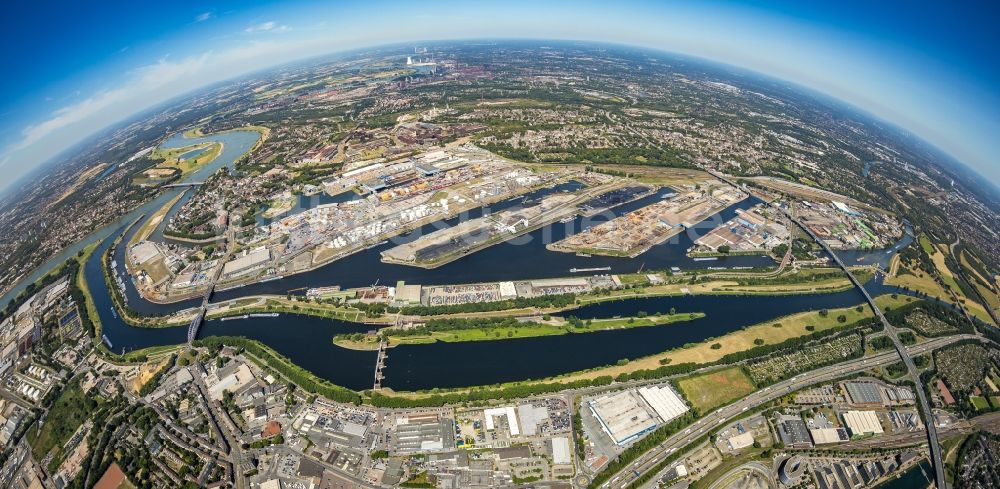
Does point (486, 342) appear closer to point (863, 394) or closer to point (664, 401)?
point (664, 401)

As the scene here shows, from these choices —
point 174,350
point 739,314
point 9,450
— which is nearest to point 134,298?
point 174,350

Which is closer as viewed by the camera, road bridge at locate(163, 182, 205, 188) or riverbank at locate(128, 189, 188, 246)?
riverbank at locate(128, 189, 188, 246)

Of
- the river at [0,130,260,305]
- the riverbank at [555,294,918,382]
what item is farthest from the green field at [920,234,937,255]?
the river at [0,130,260,305]

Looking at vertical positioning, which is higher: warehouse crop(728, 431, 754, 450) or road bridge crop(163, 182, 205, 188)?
road bridge crop(163, 182, 205, 188)

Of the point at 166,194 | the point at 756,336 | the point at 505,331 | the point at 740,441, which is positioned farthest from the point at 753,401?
the point at 166,194

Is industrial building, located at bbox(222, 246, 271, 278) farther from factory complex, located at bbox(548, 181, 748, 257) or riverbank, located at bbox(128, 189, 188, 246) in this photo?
factory complex, located at bbox(548, 181, 748, 257)

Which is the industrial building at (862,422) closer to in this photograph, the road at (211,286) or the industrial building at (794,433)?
the industrial building at (794,433)

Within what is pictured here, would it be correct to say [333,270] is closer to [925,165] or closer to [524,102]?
[524,102]
